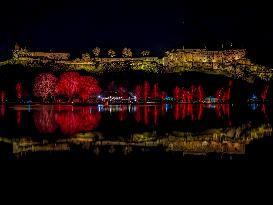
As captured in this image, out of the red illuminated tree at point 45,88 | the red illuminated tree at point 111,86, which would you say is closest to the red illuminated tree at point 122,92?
the red illuminated tree at point 111,86

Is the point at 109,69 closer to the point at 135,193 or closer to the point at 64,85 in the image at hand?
the point at 64,85

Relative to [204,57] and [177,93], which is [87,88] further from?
[204,57]

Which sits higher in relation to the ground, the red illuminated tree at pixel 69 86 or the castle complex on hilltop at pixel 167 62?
the castle complex on hilltop at pixel 167 62

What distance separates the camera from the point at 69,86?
3967 inches

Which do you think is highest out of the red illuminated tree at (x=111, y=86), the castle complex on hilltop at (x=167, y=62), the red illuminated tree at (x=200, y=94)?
the castle complex on hilltop at (x=167, y=62)

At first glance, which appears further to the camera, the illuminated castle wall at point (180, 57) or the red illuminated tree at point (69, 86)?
the illuminated castle wall at point (180, 57)

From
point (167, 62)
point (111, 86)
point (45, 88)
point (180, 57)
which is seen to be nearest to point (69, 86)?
point (45, 88)

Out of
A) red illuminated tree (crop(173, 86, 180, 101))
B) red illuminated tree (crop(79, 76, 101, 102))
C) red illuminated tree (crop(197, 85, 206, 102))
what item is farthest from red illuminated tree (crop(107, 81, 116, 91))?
red illuminated tree (crop(197, 85, 206, 102))

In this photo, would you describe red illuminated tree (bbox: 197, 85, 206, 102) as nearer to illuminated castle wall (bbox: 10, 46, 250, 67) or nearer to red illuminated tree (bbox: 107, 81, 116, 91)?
red illuminated tree (bbox: 107, 81, 116, 91)

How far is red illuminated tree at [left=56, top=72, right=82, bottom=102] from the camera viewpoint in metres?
100

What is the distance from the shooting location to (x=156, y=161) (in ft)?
44.3

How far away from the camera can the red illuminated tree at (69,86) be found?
100188 mm

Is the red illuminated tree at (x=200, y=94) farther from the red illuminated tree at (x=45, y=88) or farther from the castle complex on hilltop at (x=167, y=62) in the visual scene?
the red illuminated tree at (x=45, y=88)

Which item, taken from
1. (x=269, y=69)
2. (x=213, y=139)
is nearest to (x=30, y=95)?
(x=269, y=69)
